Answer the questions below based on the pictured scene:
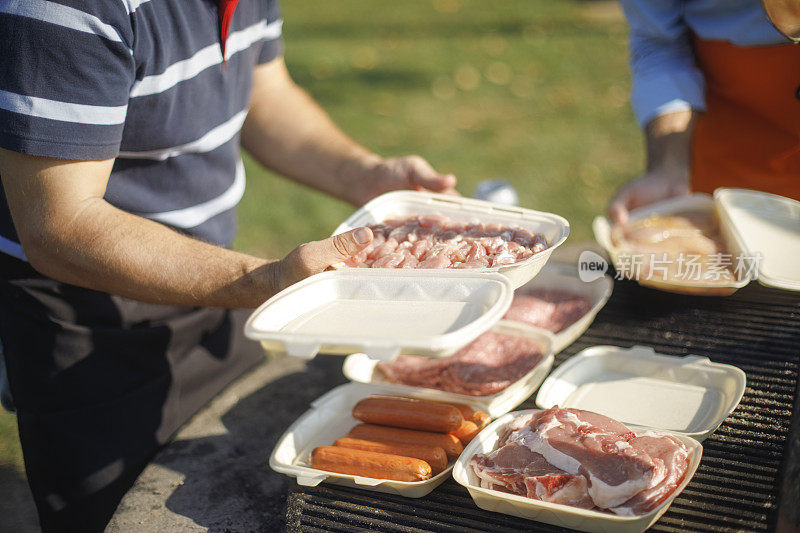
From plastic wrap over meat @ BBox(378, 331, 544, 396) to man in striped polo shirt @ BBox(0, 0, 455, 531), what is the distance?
0.65 meters

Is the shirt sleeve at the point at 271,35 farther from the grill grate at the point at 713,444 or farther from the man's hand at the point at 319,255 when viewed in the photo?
the grill grate at the point at 713,444

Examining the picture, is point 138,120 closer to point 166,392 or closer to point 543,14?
point 166,392

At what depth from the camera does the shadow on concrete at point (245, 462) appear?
2.29 meters

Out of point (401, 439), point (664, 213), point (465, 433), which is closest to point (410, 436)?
point (401, 439)

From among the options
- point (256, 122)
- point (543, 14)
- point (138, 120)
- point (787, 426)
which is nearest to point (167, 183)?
point (138, 120)

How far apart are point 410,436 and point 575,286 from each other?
122 cm

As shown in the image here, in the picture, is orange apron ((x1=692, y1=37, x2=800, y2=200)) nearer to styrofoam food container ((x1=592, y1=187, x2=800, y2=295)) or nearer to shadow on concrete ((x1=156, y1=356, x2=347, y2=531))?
styrofoam food container ((x1=592, y1=187, x2=800, y2=295))

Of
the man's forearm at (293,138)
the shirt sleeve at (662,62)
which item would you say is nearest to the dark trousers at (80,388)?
the man's forearm at (293,138)

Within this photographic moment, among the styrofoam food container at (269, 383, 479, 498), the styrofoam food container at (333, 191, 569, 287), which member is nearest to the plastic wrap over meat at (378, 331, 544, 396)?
the styrofoam food container at (269, 383, 479, 498)

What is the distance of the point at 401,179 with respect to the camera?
281 centimetres

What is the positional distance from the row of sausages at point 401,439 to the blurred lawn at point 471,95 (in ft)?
12.6

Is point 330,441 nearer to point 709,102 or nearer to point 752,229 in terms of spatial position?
point 752,229

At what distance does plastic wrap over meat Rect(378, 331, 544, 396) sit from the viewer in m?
2.61

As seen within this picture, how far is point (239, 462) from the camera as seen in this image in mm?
2545
